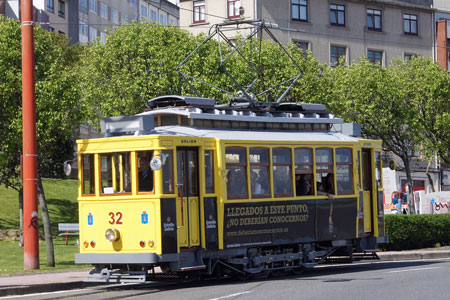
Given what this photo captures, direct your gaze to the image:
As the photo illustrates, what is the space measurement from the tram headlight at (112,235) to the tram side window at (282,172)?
11.6 ft

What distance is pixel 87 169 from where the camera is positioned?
17.4 metres

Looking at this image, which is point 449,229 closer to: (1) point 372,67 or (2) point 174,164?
(2) point 174,164

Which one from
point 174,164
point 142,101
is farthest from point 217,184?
point 142,101

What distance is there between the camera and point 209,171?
17.2 m

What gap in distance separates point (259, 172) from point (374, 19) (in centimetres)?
4474

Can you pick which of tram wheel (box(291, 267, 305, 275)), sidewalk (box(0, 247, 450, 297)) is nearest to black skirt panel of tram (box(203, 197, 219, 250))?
sidewalk (box(0, 247, 450, 297))

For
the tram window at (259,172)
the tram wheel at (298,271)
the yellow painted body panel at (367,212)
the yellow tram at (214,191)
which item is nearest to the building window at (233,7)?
the yellow painted body panel at (367,212)

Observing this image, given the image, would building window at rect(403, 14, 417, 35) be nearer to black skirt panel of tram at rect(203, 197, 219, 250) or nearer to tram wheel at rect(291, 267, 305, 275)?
tram wheel at rect(291, 267, 305, 275)

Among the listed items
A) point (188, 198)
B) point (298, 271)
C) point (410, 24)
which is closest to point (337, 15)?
point (410, 24)

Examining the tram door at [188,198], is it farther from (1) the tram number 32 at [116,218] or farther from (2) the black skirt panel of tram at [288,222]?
(1) the tram number 32 at [116,218]

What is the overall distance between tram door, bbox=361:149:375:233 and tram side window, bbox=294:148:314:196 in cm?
229

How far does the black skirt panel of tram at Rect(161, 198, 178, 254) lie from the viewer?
16141 mm

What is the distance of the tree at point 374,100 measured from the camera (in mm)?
44156

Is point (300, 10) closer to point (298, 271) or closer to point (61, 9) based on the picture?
point (61, 9)
